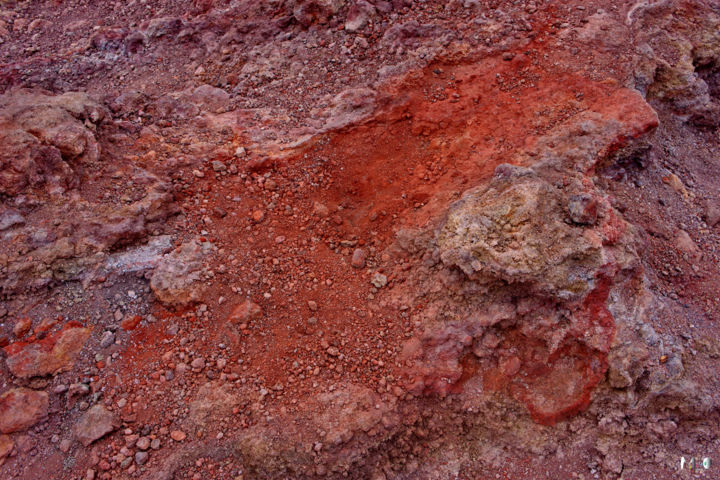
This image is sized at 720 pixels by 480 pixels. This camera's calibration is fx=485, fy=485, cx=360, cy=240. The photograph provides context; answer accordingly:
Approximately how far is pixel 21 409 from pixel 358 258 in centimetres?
A: 300

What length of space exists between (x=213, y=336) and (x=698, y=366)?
4276 millimetres

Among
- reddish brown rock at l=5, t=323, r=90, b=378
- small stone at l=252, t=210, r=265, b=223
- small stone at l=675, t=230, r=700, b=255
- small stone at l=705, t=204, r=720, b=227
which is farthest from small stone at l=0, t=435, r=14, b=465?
small stone at l=705, t=204, r=720, b=227

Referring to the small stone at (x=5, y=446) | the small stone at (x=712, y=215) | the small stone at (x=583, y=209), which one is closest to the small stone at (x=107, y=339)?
the small stone at (x=5, y=446)

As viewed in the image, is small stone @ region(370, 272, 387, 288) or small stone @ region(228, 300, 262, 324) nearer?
small stone @ region(228, 300, 262, 324)

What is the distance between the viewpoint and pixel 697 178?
18.9ft

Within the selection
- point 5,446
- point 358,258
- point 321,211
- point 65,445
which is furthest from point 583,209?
point 5,446

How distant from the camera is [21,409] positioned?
3.79 metres

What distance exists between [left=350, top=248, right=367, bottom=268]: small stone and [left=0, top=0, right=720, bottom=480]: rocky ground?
0.02 m

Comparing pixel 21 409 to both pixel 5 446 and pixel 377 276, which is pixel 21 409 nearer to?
pixel 5 446

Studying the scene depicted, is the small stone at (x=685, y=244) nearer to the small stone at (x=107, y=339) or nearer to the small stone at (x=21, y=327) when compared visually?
the small stone at (x=107, y=339)

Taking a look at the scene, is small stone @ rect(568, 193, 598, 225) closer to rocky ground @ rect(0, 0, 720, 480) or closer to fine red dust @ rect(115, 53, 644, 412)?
rocky ground @ rect(0, 0, 720, 480)

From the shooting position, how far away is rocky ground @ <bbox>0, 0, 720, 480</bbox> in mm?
3941

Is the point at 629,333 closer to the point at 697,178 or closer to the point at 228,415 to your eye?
the point at 697,178

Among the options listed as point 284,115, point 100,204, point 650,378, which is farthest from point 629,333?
point 100,204
